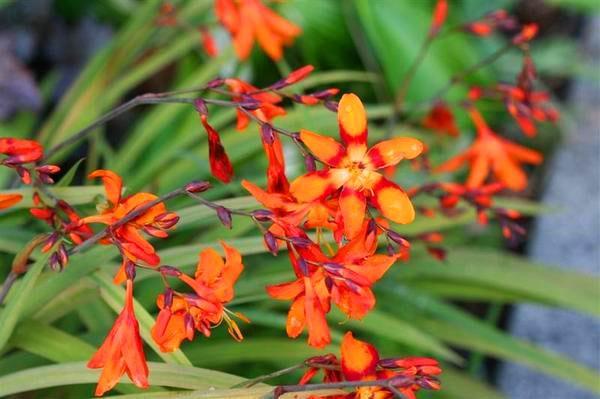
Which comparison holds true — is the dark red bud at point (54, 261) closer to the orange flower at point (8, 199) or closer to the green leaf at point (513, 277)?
the orange flower at point (8, 199)

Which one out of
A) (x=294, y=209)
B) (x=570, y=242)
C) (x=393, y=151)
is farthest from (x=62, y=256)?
(x=570, y=242)

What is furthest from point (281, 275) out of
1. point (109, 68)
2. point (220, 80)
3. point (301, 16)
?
point (301, 16)

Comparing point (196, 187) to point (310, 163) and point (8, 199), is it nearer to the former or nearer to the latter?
point (310, 163)

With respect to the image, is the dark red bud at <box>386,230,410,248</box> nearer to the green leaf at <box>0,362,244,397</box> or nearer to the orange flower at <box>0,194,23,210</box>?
the green leaf at <box>0,362,244,397</box>

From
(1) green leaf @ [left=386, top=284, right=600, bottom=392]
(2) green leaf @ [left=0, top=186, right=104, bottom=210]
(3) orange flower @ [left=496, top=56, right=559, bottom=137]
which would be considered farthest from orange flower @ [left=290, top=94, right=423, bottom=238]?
(1) green leaf @ [left=386, top=284, right=600, bottom=392]


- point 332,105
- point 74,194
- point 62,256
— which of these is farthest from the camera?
point 74,194

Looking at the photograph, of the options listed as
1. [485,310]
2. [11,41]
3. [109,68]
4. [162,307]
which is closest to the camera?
[162,307]

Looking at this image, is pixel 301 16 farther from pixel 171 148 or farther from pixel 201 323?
pixel 201 323
